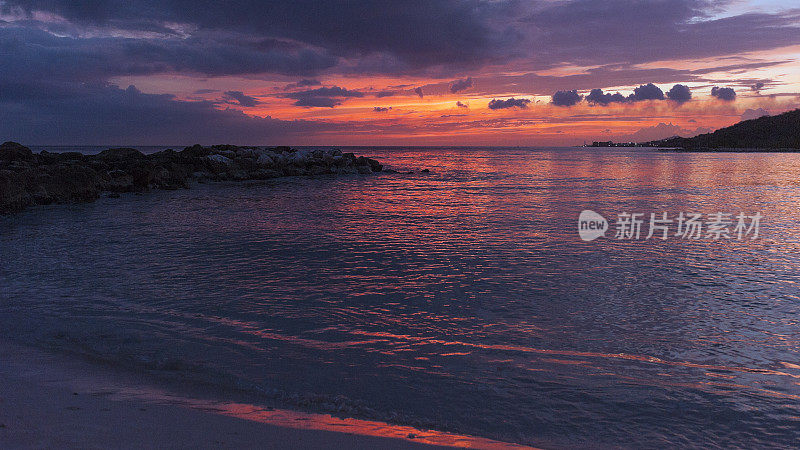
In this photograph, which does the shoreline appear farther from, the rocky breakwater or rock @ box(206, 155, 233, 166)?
rock @ box(206, 155, 233, 166)

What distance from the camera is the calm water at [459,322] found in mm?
4977

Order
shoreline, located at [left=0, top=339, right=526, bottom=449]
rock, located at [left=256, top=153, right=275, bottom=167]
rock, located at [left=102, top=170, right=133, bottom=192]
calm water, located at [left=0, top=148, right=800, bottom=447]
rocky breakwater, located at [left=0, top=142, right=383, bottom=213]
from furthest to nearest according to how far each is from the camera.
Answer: rock, located at [left=256, top=153, right=275, bottom=167] < rock, located at [left=102, top=170, right=133, bottom=192] < rocky breakwater, located at [left=0, top=142, right=383, bottom=213] < calm water, located at [left=0, top=148, right=800, bottom=447] < shoreline, located at [left=0, top=339, right=526, bottom=449]

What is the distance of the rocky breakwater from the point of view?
2572 centimetres

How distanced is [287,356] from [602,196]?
91.8ft

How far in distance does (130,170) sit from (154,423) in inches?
1417

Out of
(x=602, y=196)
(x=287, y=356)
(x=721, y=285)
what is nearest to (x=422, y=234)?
(x=721, y=285)

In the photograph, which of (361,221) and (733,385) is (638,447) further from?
(361,221)

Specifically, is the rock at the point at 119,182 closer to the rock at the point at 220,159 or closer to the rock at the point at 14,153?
the rock at the point at 14,153

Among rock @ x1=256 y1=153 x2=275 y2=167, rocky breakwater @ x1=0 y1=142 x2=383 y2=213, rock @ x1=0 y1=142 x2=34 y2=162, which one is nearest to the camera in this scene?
rocky breakwater @ x1=0 y1=142 x2=383 y2=213

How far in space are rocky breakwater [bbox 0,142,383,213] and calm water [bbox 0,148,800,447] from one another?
12.6 meters

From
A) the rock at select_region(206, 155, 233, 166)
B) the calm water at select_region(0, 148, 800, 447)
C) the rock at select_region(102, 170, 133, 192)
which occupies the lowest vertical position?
the calm water at select_region(0, 148, 800, 447)

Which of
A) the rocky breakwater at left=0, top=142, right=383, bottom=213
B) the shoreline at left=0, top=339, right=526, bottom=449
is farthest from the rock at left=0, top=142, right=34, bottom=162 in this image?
the shoreline at left=0, top=339, right=526, bottom=449

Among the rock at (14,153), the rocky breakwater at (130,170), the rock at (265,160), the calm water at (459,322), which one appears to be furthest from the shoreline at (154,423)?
the rock at (265,160)

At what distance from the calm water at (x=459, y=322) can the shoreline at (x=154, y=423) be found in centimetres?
36
